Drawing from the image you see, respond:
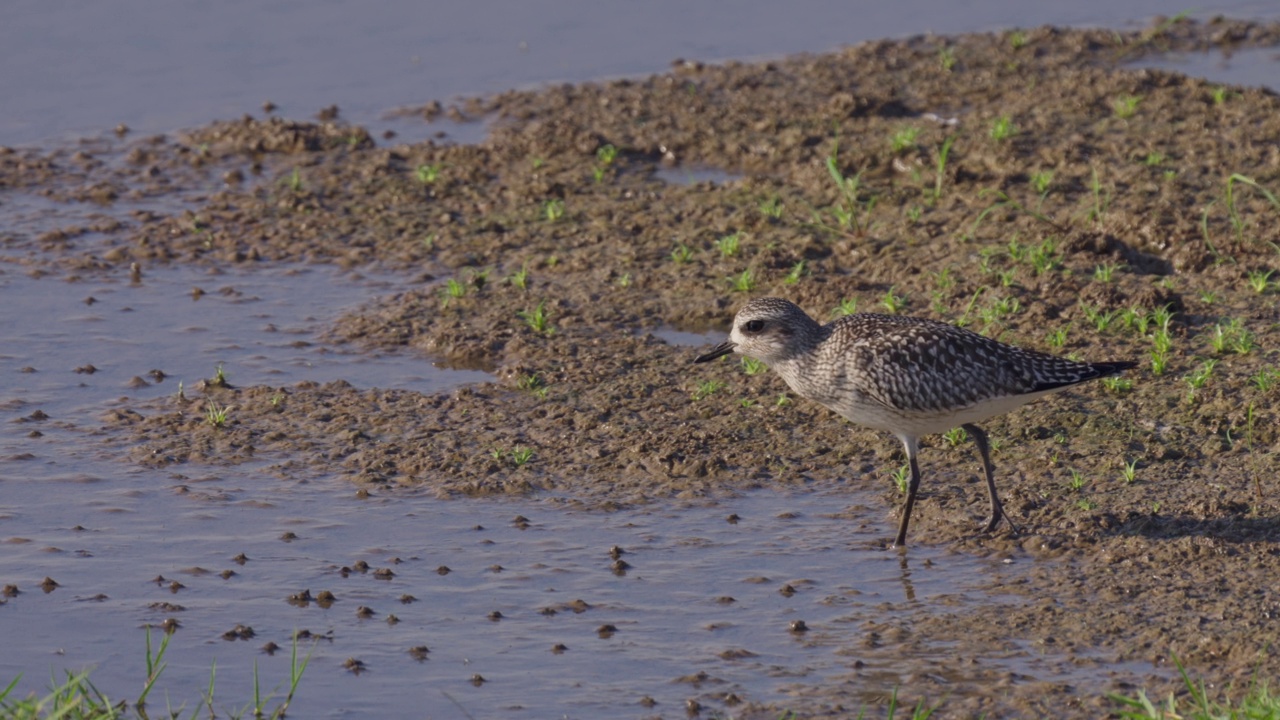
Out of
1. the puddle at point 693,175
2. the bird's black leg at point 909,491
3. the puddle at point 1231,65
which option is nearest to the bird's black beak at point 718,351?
the bird's black leg at point 909,491

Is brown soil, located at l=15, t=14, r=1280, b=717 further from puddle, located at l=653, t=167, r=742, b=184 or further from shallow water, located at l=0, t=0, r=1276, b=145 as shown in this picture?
shallow water, located at l=0, t=0, r=1276, b=145

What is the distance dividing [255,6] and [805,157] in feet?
21.6

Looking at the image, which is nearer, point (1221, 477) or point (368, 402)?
point (1221, 477)

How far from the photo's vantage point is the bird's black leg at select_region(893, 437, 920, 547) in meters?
7.49

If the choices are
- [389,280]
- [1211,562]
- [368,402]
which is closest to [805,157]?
[389,280]

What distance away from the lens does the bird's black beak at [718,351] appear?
820 cm

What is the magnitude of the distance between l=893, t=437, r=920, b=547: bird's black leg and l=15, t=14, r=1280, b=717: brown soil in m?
0.17

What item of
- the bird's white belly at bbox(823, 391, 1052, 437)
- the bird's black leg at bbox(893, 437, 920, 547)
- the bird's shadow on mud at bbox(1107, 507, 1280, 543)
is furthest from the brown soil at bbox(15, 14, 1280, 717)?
the bird's white belly at bbox(823, 391, 1052, 437)

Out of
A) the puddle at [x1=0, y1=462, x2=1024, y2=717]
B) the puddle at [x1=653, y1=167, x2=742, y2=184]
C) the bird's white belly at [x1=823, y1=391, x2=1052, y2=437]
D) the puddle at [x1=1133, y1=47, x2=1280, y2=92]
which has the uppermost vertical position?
the puddle at [x1=1133, y1=47, x2=1280, y2=92]

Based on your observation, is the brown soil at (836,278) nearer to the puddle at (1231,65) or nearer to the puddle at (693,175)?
the puddle at (693,175)

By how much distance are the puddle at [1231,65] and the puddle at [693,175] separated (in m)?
3.96

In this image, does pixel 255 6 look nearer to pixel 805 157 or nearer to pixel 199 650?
pixel 805 157

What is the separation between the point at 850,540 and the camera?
25.0 feet

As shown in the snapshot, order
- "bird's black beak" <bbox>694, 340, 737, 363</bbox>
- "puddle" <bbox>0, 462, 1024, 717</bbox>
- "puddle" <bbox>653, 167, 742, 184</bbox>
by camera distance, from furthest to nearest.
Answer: "puddle" <bbox>653, 167, 742, 184</bbox> < "bird's black beak" <bbox>694, 340, 737, 363</bbox> < "puddle" <bbox>0, 462, 1024, 717</bbox>
